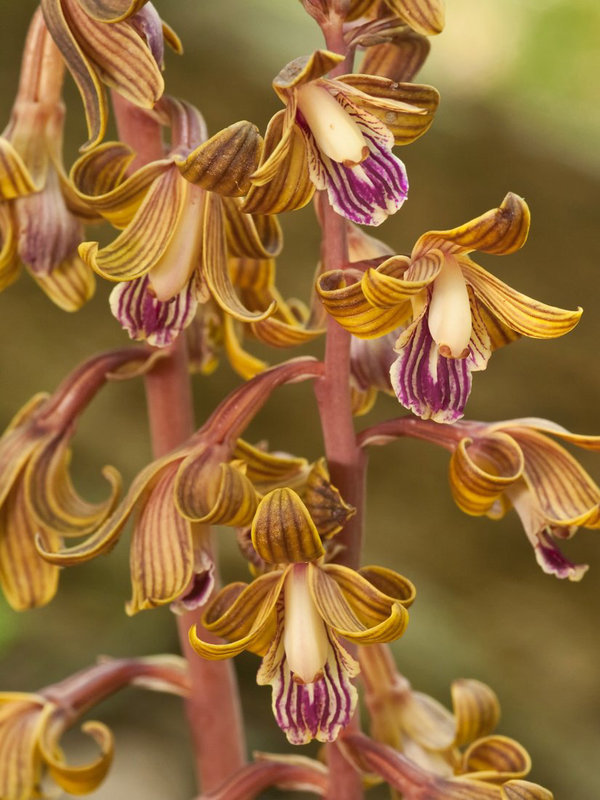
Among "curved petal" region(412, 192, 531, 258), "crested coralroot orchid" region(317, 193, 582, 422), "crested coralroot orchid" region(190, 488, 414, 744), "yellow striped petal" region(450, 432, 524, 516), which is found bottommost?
"crested coralroot orchid" region(190, 488, 414, 744)

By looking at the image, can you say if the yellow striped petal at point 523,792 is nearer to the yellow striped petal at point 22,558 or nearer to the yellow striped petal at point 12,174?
the yellow striped petal at point 22,558

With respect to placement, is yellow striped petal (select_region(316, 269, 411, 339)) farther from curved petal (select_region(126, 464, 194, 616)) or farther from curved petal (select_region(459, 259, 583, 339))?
curved petal (select_region(126, 464, 194, 616))

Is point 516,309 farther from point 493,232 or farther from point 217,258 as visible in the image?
point 217,258

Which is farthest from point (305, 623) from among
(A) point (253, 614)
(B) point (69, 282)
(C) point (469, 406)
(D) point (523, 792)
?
(C) point (469, 406)

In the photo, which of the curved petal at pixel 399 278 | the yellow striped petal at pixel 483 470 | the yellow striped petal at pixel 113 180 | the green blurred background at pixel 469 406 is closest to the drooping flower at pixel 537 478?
the yellow striped petal at pixel 483 470

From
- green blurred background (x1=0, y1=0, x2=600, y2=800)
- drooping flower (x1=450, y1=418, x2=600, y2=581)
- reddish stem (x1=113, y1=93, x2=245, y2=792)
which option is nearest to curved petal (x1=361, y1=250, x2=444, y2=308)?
drooping flower (x1=450, y1=418, x2=600, y2=581)

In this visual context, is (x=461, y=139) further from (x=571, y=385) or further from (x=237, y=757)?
(x=237, y=757)
